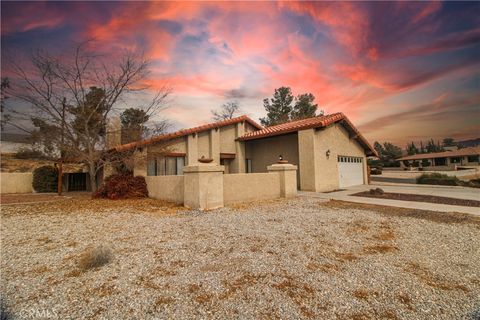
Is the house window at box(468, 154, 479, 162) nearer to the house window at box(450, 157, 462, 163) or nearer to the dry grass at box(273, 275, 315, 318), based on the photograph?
the house window at box(450, 157, 462, 163)

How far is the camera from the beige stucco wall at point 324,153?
512 inches

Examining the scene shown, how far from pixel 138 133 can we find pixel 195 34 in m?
6.57

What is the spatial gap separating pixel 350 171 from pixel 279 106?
2129 centimetres

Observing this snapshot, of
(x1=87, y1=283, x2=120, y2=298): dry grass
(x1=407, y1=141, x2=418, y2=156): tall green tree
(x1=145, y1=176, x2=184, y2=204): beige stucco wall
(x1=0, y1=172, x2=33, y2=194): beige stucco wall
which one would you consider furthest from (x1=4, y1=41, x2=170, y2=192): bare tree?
(x1=407, y1=141, x2=418, y2=156): tall green tree

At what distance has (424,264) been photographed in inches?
139

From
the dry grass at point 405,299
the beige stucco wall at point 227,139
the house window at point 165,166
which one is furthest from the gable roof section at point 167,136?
the dry grass at point 405,299

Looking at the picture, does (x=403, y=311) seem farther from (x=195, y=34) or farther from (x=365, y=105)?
(x=365, y=105)

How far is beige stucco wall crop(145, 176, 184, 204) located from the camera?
9.47 metres

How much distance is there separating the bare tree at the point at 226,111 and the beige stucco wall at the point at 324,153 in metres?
20.1

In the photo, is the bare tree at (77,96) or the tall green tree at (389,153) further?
the tall green tree at (389,153)

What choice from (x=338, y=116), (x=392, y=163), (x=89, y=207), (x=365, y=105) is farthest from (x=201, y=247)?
(x=392, y=163)

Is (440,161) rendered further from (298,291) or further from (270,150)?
(298,291)

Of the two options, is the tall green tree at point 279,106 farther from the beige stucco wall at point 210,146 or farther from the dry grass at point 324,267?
the dry grass at point 324,267

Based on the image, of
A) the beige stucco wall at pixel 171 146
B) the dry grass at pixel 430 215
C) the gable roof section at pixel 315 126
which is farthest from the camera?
the gable roof section at pixel 315 126
